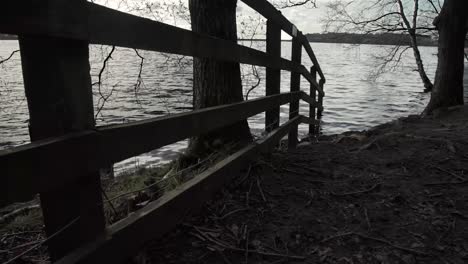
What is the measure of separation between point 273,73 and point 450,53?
7570 millimetres

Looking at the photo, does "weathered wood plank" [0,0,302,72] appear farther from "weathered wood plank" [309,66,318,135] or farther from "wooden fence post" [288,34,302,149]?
A: "weathered wood plank" [309,66,318,135]

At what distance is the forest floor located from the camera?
2254 millimetres

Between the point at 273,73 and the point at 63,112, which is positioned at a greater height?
the point at 273,73

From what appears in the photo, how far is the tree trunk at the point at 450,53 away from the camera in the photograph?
914 cm

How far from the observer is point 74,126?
5.07 feet

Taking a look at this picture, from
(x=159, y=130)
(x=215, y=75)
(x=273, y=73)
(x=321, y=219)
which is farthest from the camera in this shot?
(x=273, y=73)

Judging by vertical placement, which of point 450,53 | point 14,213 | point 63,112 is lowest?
point 14,213

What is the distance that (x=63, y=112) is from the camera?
4.86ft

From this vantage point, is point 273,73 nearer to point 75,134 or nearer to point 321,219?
point 321,219

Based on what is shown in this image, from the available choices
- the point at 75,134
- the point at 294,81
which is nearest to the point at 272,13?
the point at 294,81

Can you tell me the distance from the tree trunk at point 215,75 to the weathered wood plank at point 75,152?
147 cm

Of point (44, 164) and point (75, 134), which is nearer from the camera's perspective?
point (44, 164)

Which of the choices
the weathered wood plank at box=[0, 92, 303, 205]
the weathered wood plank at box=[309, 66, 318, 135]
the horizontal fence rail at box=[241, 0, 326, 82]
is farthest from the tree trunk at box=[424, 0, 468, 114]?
the weathered wood plank at box=[0, 92, 303, 205]

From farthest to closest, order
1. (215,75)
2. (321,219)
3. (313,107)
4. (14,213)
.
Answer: (313,107)
(215,75)
(14,213)
(321,219)
